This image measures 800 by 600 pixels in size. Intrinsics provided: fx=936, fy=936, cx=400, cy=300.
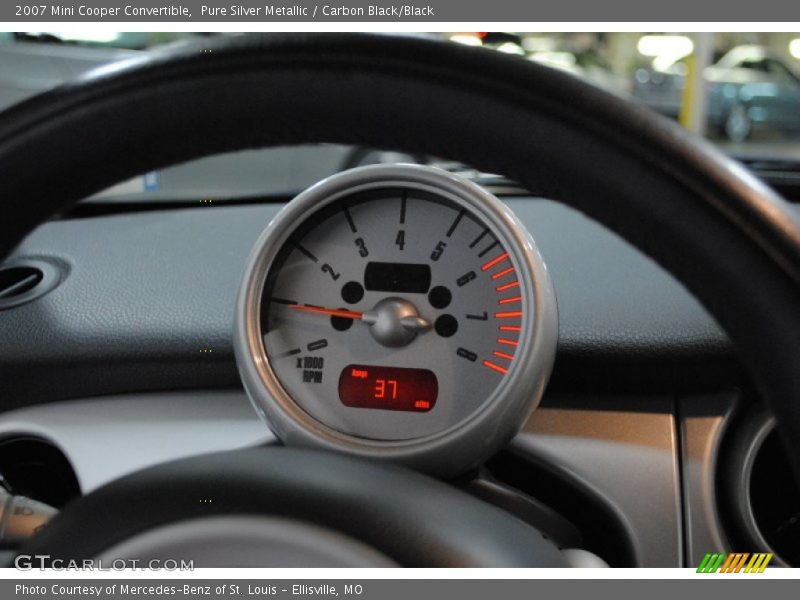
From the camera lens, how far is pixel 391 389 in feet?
4.05

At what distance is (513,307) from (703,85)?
398cm

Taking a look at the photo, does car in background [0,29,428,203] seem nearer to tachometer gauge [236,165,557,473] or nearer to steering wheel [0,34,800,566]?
tachometer gauge [236,165,557,473]

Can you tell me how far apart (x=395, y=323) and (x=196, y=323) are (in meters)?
0.44

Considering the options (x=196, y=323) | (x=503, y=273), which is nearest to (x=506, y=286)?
(x=503, y=273)

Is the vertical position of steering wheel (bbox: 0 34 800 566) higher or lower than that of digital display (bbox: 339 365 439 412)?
higher

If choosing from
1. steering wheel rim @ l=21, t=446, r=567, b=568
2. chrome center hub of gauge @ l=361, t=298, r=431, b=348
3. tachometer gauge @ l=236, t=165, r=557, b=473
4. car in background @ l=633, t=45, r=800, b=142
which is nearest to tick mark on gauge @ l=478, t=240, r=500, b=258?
tachometer gauge @ l=236, t=165, r=557, b=473

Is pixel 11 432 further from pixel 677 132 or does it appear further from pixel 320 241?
pixel 677 132

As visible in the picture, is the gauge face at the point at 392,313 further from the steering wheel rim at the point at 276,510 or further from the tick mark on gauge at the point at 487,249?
the steering wheel rim at the point at 276,510

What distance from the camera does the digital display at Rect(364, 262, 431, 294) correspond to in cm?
125

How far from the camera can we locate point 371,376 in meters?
1.24

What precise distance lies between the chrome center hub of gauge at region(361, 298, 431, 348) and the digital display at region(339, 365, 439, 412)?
4cm

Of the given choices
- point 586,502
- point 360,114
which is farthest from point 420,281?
point 360,114

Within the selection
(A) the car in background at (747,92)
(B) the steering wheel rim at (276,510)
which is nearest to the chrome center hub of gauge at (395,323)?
(B) the steering wheel rim at (276,510)

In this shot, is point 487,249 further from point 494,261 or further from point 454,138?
point 454,138
